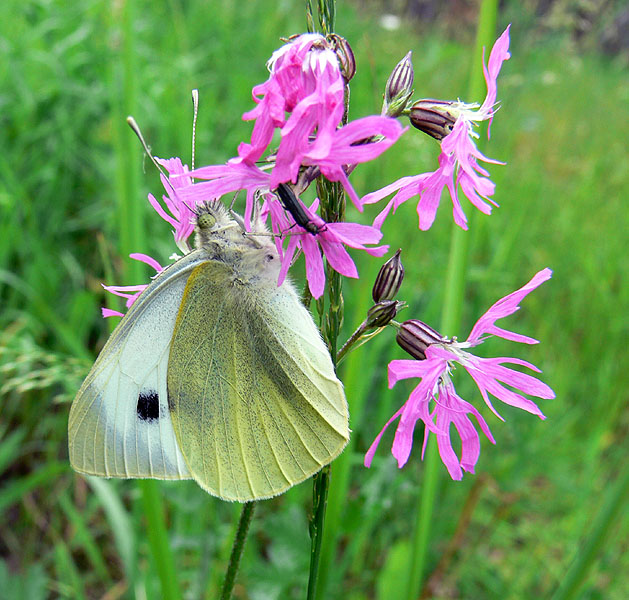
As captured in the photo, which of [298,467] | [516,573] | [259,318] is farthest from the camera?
[516,573]

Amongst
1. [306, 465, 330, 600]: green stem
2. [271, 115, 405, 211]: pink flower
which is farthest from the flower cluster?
[306, 465, 330, 600]: green stem

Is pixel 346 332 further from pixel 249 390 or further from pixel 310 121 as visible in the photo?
pixel 310 121

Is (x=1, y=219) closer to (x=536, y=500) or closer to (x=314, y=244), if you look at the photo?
(x=314, y=244)

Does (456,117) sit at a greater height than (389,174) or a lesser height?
lesser

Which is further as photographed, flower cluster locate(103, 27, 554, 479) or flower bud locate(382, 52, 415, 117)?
flower bud locate(382, 52, 415, 117)

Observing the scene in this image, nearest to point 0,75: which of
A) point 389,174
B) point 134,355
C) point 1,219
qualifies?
point 1,219

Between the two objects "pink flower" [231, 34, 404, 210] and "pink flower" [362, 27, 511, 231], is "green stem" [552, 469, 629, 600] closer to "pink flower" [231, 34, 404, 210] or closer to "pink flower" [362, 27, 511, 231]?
"pink flower" [362, 27, 511, 231]

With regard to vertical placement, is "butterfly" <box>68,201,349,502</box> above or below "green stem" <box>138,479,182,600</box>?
above
